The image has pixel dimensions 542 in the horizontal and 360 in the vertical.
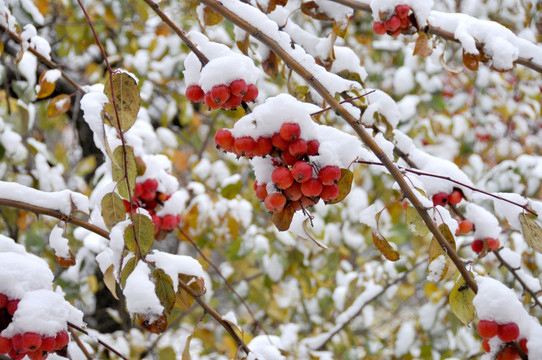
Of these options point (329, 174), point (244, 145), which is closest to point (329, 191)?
point (329, 174)

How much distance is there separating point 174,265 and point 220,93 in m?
0.31

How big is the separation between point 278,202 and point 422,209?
8.9 inches

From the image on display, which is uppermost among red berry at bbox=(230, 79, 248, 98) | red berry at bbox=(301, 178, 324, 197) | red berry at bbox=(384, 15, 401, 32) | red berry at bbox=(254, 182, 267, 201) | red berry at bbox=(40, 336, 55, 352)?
red berry at bbox=(384, 15, 401, 32)

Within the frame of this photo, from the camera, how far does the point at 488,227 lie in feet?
3.84

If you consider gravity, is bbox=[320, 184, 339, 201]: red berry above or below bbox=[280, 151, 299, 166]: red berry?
below

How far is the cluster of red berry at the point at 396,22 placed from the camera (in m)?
1.06

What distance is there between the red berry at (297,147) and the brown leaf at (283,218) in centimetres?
10

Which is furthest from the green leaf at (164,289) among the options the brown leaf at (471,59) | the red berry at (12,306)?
the brown leaf at (471,59)

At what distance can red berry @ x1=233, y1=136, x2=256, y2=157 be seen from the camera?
71 centimetres

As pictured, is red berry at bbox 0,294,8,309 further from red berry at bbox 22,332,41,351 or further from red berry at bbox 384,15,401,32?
red berry at bbox 384,15,401,32

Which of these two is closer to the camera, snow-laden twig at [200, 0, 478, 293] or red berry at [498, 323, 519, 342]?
snow-laden twig at [200, 0, 478, 293]

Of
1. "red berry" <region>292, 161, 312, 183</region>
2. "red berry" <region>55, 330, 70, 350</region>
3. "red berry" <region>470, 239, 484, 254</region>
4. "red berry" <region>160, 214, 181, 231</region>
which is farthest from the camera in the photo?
"red berry" <region>160, 214, 181, 231</region>

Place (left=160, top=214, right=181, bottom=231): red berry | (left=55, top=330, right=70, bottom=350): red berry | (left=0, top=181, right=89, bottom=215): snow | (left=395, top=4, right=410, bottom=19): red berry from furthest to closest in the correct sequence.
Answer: (left=160, top=214, right=181, bottom=231): red berry, (left=395, top=4, right=410, bottom=19): red berry, (left=0, top=181, right=89, bottom=215): snow, (left=55, top=330, right=70, bottom=350): red berry

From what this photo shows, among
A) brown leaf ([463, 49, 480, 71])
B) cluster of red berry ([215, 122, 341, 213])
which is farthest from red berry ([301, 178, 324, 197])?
brown leaf ([463, 49, 480, 71])
